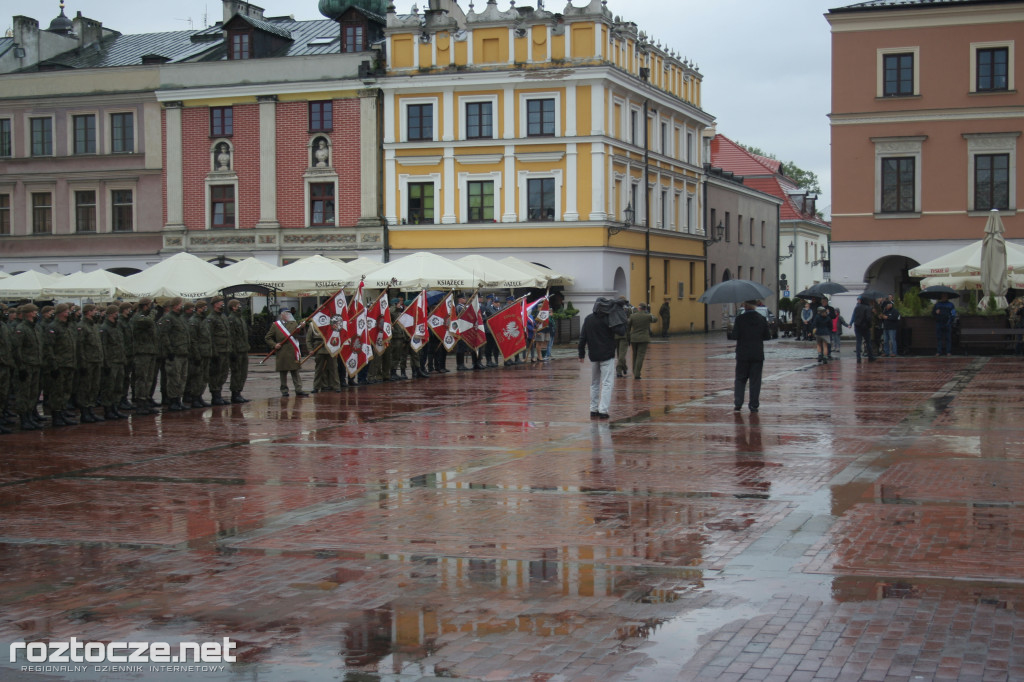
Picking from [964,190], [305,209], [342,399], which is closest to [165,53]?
[305,209]

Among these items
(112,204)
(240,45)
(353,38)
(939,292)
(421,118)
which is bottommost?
(939,292)

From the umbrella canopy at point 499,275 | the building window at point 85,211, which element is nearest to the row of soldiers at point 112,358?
the umbrella canopy at point 499,275

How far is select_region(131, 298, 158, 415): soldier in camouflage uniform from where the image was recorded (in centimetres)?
2030

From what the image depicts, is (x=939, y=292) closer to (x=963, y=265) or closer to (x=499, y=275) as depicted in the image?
(x=963, y=265)

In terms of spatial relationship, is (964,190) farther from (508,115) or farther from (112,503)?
(112,503)

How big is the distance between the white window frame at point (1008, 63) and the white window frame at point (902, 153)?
251cm

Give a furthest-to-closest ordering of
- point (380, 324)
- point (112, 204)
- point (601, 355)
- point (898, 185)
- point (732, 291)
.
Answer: point (112, 204)
point (898, 185)
point (732, 291)
point (380, 324)
point (601, 355)

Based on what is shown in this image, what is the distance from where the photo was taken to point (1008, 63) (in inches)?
1703

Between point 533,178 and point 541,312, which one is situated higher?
point 533,178

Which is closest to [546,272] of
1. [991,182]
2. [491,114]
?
[491,114]

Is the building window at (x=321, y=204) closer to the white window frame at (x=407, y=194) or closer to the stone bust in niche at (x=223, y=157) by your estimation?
the white window frame at (x=407, y=194)

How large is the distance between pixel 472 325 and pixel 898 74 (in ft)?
70.9

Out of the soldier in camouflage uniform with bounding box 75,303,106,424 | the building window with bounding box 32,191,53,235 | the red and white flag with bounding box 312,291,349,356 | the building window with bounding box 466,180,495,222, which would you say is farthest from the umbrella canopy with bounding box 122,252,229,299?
the building window with bounding box 32,191,53,235

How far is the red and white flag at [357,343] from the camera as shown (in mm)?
25391
